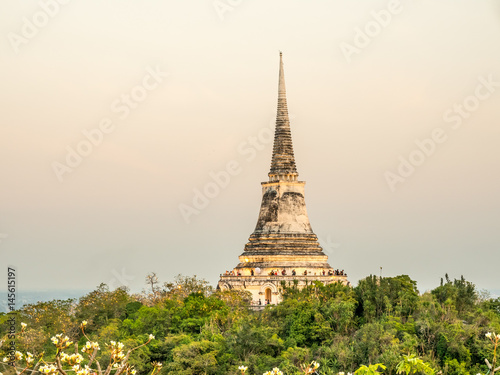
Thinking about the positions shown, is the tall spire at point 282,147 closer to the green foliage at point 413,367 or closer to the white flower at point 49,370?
the green foliage at point 413,367

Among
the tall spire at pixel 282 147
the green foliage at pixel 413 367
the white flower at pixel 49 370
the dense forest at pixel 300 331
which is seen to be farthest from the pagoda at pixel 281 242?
the white flower at pixel 49 370

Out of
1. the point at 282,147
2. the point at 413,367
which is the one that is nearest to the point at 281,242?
the point at 282,147

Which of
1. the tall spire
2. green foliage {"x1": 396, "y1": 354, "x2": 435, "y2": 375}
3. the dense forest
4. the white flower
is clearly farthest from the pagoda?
the white flower

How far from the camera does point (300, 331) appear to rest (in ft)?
168

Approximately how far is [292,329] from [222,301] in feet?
→ 38.5

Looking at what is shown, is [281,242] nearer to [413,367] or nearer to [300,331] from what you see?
[300,331]

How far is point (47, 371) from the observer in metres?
16.4

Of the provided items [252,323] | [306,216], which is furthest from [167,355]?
[306,216]

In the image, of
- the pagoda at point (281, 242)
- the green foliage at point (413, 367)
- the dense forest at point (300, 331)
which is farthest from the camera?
the pagoda at point (281, 242)

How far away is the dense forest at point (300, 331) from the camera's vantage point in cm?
4444

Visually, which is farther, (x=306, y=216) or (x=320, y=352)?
(x=306, y=216)

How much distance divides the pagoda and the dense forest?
8.88m

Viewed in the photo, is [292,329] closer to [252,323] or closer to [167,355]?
[252,323]

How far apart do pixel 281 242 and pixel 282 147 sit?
30.2 ft
